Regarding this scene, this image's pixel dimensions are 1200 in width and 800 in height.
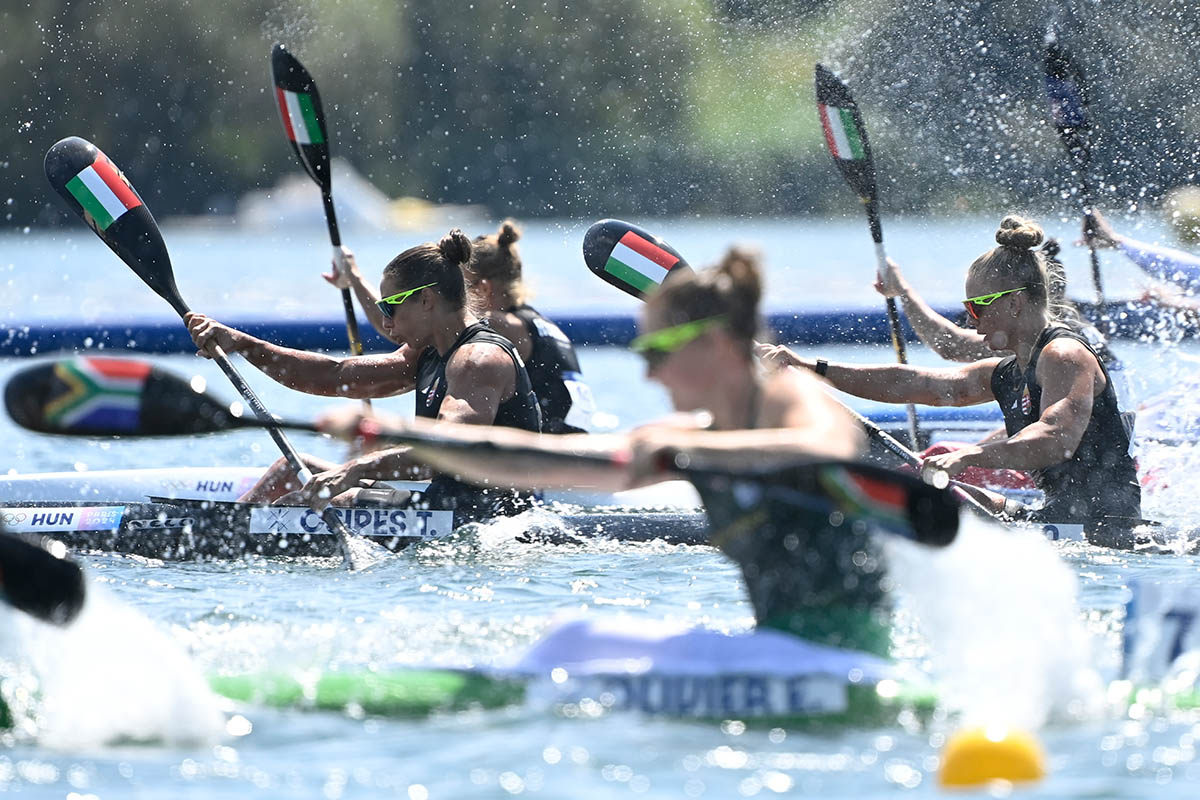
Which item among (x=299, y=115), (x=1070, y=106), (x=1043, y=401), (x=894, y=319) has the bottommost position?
(x=1043, y=401)

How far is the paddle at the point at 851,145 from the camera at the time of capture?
7.57m

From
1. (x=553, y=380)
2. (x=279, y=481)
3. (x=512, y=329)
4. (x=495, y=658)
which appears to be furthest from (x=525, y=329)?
(x=495, y=658)

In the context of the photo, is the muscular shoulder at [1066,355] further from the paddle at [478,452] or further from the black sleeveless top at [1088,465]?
the paddle at [478,452]

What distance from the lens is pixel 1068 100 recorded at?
355 inches

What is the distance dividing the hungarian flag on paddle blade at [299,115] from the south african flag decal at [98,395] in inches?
144

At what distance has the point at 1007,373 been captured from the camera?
639cm

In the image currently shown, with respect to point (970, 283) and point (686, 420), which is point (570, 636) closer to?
point (686, 420)

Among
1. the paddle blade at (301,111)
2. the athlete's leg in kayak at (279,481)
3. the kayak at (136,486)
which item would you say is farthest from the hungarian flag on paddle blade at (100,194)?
the athlete's leg in kayak at (279,481)

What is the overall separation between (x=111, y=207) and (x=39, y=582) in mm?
3415

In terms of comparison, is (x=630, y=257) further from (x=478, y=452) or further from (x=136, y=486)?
(x=478, y=452)

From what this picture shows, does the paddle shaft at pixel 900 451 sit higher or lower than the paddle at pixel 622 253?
lower

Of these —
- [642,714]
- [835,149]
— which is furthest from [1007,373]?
[642,714]

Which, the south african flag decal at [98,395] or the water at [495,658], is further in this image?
the south african flag decal at [98,395]

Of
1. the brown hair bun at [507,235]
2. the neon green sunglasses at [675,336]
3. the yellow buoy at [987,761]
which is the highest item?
the brown hair bun at [507,235]
